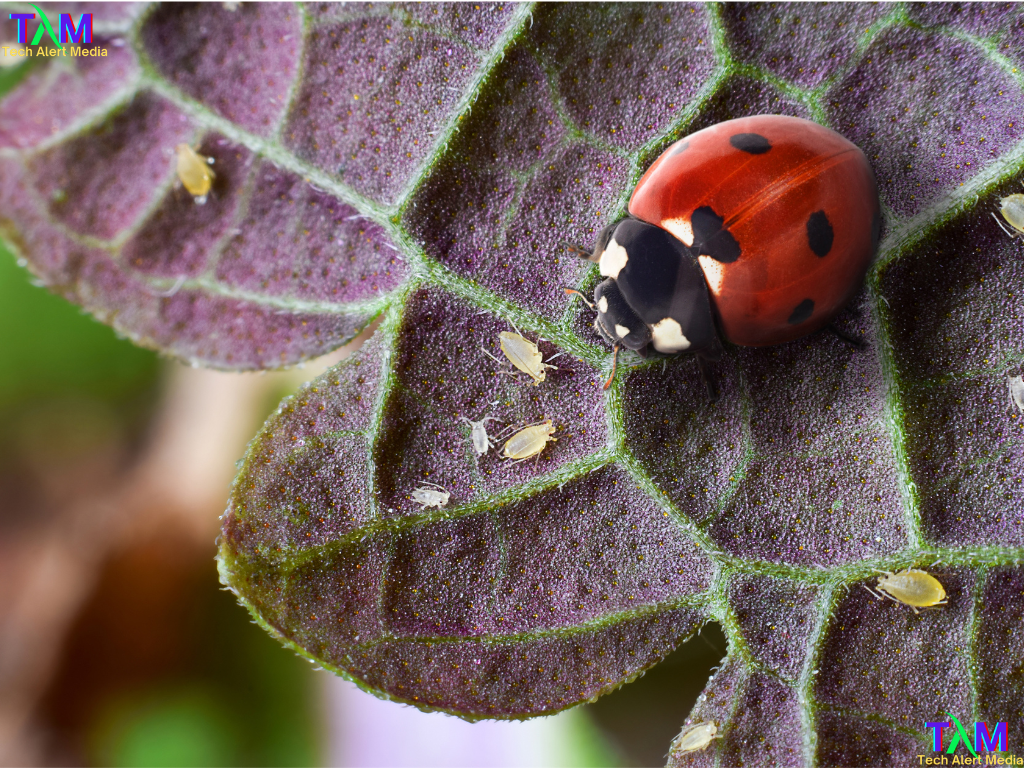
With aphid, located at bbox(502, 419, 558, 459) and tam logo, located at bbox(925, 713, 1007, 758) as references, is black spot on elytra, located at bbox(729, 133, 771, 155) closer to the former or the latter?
aphid, located at bbox(502, 419, 558, 459)

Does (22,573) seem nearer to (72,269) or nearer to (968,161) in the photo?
(72,269)

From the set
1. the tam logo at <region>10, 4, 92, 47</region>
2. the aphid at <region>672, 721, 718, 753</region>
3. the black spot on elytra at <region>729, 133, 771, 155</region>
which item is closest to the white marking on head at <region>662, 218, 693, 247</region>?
the black spot on elytra at <region>729, 133, 771, 155</region>

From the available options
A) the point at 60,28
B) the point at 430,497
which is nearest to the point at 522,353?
the point at 430,497

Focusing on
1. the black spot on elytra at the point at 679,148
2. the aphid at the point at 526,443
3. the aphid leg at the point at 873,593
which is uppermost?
the black spot on elytra at the point at 679,148

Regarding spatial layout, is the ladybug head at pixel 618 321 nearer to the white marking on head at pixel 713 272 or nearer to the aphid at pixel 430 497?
the white marking on head at pixel 713 272

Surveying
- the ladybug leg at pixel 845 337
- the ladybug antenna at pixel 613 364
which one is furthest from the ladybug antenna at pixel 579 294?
the ladybug leg at pixel 845 337

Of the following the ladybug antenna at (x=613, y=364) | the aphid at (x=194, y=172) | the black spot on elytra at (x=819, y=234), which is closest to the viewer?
the black spot on elytra at (x=819, y=234)

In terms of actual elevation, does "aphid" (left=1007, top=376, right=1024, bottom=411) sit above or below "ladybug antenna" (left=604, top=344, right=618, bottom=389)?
below
